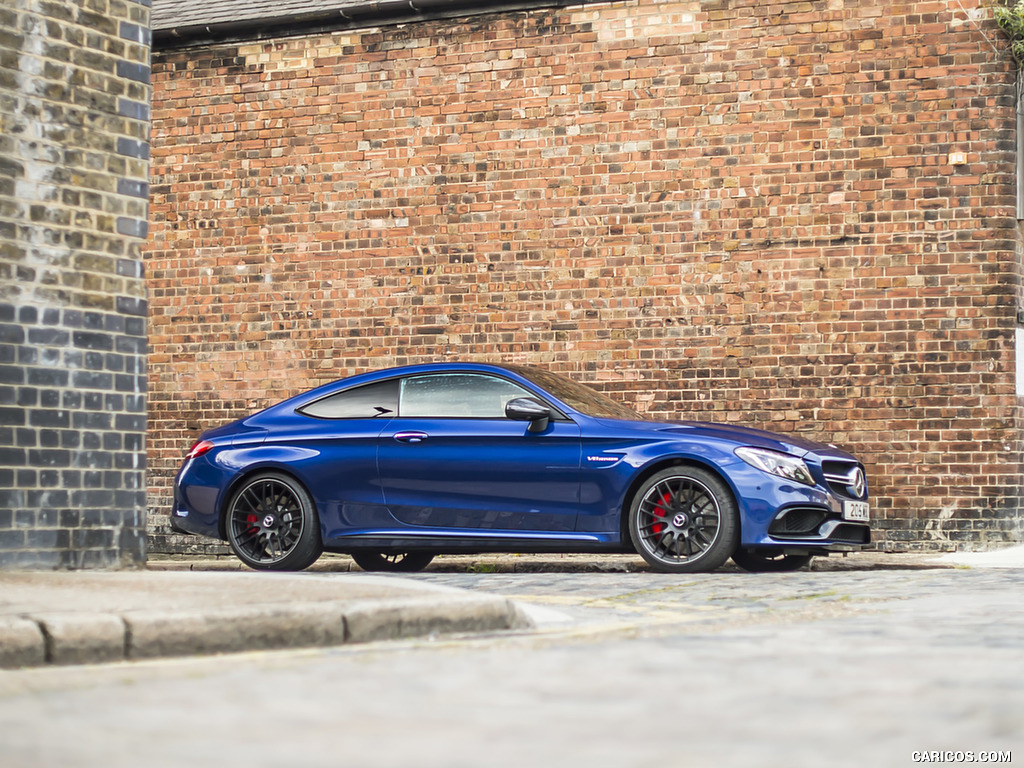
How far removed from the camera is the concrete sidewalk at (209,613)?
564 cm

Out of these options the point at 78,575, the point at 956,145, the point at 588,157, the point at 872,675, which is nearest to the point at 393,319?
the point at 588,157

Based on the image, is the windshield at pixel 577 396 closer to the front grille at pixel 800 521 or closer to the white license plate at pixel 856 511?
the front grille at pixel 800 521

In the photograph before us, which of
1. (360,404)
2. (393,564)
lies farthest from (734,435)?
(393,564)

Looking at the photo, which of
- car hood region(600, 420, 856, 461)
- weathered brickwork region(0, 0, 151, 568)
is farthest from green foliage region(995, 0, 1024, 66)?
weathered brickwork region(0, 0, 151, 568)

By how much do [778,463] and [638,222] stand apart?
16.0 feet

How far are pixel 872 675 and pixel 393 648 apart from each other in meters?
1.91

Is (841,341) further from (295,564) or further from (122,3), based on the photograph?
(122,3)

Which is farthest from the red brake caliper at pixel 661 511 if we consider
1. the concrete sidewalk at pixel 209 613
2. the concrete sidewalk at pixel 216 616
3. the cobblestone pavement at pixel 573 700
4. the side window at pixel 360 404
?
the concrete sidewalk at pixel 216 616

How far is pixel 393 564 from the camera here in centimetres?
1155

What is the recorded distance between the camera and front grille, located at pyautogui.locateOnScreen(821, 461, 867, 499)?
10.1 m

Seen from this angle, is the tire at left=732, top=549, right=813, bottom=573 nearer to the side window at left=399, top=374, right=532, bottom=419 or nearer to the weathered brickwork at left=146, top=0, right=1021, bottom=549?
the side window at left=399, top=374, right=532, bottom=419

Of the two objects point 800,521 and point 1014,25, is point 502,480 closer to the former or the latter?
point 800,521

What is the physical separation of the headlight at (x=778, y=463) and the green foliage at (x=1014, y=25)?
5.47 m

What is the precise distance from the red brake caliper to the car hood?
0.42m
